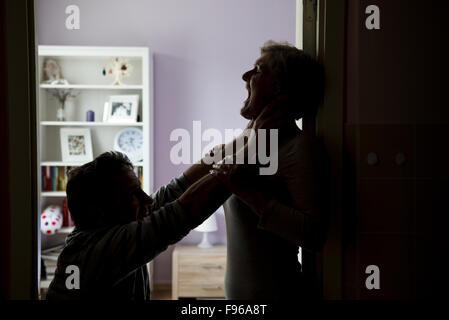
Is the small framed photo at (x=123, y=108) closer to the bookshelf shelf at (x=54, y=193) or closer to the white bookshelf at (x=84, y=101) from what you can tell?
the white bookshelf at (x=84, y=101)

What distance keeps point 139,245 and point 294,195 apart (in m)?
0.44

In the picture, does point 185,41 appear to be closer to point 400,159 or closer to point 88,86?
point 88,86

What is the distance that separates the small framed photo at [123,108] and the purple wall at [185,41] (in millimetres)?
249

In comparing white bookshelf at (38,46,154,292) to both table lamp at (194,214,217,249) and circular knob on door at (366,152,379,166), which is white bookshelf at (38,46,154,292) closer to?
table lamp at (194,214,217,249)

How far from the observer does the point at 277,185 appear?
3.46ft

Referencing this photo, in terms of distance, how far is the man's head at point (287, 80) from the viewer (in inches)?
41.5

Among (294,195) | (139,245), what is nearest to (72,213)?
(139,245)

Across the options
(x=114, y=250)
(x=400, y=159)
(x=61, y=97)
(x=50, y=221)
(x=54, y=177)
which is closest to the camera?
(x=114, y=250)

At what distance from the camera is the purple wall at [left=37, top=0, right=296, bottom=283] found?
3576 mm

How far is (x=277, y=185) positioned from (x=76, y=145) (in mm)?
2922

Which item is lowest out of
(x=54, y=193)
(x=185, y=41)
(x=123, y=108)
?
(x=54, y=193)

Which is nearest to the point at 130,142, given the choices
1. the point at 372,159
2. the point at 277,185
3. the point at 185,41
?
the point at 185,41

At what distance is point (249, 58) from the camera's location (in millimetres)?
3643

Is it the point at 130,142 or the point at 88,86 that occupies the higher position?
the point at 88,86
